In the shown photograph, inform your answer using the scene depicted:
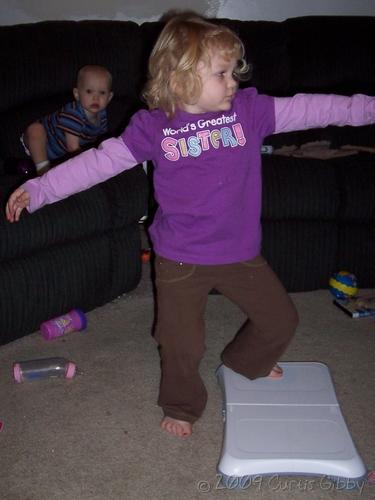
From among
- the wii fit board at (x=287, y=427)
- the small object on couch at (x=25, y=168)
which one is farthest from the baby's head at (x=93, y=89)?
the wii fit board at (x=287, y=427)

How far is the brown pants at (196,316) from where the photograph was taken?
4.91ft

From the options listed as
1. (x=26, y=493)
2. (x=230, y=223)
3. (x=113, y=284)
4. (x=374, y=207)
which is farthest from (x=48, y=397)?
(x=374, y=207)

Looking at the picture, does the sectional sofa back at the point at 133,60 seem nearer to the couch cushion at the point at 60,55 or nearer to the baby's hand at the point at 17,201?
the couch cushion at the point at 60,55

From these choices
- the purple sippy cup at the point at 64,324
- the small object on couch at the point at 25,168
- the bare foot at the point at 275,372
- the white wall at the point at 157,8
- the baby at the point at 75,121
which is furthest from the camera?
the white wall at the point at 157,8

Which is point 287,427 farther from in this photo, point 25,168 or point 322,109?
point 25,168

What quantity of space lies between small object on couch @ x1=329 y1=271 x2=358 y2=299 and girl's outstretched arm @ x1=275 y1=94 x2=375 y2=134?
82 centimetres

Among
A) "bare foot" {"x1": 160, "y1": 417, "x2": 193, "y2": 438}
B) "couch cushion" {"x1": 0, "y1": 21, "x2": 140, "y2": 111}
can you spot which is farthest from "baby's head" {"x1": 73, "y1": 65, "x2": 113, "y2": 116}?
"bare foot" {"x1": 160, "y1": 417, "x2": 193, "y2": 438}

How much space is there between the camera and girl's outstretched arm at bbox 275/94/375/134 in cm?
151

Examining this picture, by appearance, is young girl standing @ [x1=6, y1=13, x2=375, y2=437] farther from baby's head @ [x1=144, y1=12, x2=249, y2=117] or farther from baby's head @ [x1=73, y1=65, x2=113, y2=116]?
baby's head @ [x1=73, y1=65, x2=113, y2=116]

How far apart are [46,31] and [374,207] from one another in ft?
5.08

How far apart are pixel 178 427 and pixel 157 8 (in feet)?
7.08

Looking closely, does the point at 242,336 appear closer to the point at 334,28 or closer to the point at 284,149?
the point at 284,149

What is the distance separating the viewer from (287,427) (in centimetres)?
151

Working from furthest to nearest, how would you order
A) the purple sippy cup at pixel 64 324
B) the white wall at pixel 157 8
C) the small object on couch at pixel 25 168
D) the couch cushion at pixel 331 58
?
the white wall at pixel 157 8
the couch cushion at pixel 331 58
the small object on couch at pixel 25 168
the purple sippy cup at pixel 64 324
